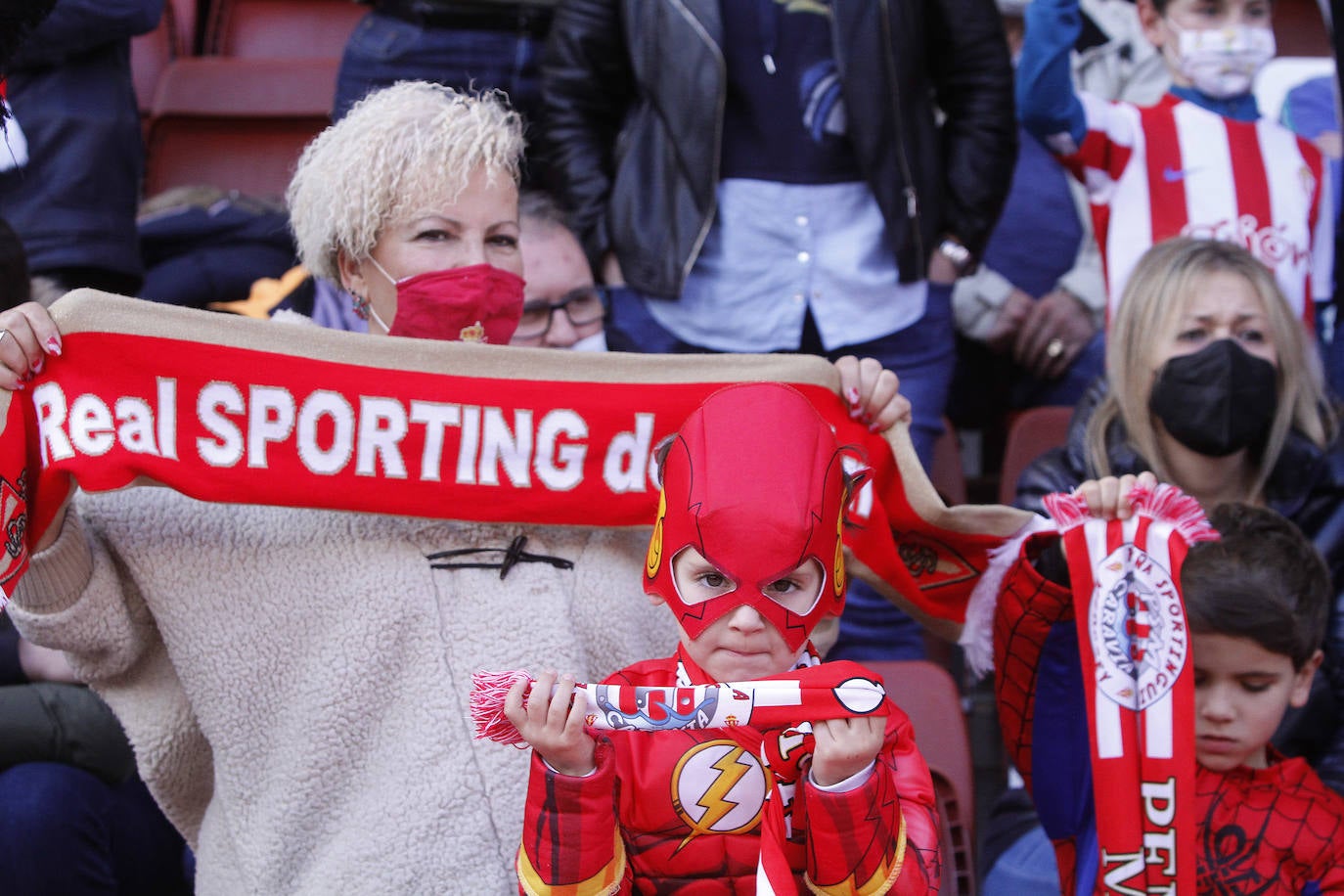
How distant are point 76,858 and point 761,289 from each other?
186 cm

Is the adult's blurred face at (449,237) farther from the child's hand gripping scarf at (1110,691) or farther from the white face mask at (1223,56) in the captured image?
the white face mask at (1223,56)

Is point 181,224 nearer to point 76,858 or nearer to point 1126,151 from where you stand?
point 76,858

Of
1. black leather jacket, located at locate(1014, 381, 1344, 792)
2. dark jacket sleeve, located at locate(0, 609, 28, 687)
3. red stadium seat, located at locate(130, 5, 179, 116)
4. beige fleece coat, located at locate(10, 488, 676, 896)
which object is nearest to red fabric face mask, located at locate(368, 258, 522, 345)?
beige fleece coat, located at locate(10, 488, 676, 896)

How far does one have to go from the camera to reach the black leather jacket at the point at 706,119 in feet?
11.5

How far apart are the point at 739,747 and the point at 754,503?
1.07ft

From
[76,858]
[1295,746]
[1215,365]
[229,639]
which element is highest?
[1215,365]

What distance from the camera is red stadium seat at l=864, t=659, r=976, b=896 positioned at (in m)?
2.42

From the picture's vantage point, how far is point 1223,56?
380 centimetres

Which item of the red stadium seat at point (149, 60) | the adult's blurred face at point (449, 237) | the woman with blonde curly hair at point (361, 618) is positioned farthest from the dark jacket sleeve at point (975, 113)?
the red stadium seat at point (149, 60)

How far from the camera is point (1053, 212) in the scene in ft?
15.3

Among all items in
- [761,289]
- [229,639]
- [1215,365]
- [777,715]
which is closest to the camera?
[777,715]

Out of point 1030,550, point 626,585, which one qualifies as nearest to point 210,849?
point 626,585

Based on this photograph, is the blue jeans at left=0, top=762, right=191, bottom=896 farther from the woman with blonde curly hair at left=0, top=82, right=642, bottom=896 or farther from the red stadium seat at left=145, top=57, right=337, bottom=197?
the red stadium seat at left=145, top=57, right=337, bottom=197

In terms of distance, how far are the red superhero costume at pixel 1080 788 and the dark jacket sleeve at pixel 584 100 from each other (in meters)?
1.61
